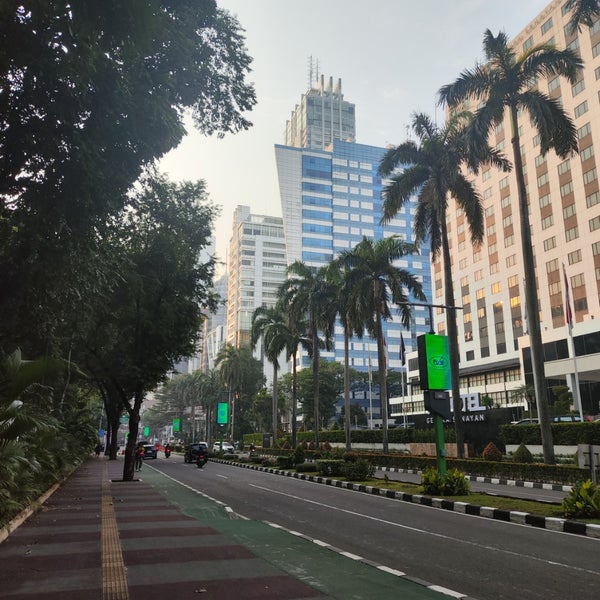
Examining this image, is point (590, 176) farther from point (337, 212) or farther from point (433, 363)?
point (337, 212)

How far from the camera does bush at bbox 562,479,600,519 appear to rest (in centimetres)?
1113

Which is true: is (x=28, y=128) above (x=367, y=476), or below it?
above

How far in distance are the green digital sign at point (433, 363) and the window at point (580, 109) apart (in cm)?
5394

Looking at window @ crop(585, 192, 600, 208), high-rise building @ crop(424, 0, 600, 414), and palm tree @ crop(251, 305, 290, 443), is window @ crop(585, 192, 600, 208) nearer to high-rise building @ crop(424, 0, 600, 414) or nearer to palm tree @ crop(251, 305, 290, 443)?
high-rise building @ crop(424, 0, 600, 414)

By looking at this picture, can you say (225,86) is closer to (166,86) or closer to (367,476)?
(166,86)

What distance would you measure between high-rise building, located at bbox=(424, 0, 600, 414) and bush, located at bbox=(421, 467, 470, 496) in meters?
35.1

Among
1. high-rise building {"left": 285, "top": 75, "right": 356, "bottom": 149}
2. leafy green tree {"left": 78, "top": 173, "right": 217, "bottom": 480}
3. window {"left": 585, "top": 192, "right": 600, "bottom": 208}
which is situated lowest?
leafy green tree {"left": 78, "top": 173, "right": 217, "bottom": 480}

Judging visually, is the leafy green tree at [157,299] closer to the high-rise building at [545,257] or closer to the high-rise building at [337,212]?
the high-rise building at [545,257]

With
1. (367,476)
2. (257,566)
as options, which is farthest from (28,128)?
(367,476)

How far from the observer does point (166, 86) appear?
11.1 m

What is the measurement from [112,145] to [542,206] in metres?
65.4

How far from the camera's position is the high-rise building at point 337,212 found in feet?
449

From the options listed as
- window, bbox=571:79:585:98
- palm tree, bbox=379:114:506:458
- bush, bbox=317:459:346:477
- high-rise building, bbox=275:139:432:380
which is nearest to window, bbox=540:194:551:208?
window, bbox=571:79:585:98

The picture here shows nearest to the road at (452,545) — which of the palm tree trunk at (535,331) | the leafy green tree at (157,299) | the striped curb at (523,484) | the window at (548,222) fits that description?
the striped curb at (523,484)
